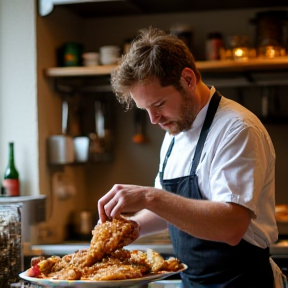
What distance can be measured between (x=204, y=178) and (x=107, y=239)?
→ 412mm

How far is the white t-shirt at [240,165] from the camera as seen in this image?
208 cm

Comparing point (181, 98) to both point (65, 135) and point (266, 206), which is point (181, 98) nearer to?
point (266, 206)

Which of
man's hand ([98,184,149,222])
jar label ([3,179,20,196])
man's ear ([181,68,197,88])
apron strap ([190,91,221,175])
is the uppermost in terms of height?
man's ear ([181,68,197,88])

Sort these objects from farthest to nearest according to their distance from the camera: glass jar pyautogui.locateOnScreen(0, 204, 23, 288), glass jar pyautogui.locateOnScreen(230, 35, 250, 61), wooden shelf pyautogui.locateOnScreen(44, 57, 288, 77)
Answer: glass jar pyautogui.locateOnScreen(230, 35, 250, 61), wooden shelf pyautogui.locateOnScreen(44, 57, 288, 77), glass jar pyautogui.locateOnScreen(0, 204, 23, 288)

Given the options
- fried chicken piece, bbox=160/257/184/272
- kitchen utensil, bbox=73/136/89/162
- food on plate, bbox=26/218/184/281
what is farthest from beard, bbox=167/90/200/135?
kitchen utensil, bbox=73/136/89/162

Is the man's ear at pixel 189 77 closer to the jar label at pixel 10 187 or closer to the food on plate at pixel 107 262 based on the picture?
the food on plate at pixel 107 262

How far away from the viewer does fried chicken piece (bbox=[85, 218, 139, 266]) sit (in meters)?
2.02

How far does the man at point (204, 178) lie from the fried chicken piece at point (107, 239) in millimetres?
40

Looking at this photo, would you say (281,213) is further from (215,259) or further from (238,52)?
(215,259)

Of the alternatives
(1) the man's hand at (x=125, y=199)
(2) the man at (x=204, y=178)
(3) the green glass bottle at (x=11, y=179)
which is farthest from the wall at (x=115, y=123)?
(1) the man's hand at (x=125, y=199)

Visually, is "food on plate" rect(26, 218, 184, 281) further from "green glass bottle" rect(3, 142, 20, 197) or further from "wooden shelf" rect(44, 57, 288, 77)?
"wooden shelf" rect(44, 57, 288, 77)

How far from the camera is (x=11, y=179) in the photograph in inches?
147

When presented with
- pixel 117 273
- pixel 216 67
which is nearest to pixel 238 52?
pixel 216 67

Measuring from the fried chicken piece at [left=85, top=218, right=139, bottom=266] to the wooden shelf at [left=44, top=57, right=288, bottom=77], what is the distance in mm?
1818
